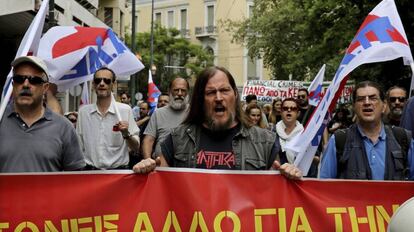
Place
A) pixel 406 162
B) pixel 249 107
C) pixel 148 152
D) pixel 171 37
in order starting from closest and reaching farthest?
pixel 406 162 < pixel 148 152 < pixel 249 107 < pixel 171 37

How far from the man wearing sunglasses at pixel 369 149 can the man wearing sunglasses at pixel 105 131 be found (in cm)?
228

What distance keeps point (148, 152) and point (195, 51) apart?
49.3 meters

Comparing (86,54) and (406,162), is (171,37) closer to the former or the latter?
(86,54)

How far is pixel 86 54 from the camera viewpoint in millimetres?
7590

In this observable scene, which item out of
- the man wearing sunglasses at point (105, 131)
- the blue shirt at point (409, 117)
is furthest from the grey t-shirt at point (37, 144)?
the blue shirt at point (409, 117)

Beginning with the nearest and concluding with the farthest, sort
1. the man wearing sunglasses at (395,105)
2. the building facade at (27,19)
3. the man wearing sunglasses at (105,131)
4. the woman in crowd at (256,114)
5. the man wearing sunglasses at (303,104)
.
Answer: the man wearing sunglasses at (105,131) → the man wearing sunglasses at (395,105) → the woman in crowd at (256,114) → the man wearing sunglasses at (303,104) → the building facade at (27,19)

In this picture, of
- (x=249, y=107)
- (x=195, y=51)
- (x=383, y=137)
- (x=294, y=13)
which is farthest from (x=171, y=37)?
(x=383, y=137)

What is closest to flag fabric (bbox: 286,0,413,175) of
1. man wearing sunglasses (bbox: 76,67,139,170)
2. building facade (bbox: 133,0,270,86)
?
man wearing sunglasses (bbox: 76,67,139,170)

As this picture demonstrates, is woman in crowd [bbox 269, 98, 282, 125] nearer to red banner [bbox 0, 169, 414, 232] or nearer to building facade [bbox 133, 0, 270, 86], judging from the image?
red banner [bbox 0, 169, 414, 232]

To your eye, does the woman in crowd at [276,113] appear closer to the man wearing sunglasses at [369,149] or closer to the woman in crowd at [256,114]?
the woman in crowd at [256,114]

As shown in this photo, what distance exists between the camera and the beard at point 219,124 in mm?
3859

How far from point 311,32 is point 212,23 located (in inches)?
1478

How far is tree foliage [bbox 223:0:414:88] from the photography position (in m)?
19.3

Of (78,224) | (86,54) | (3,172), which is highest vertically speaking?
(86,54)
